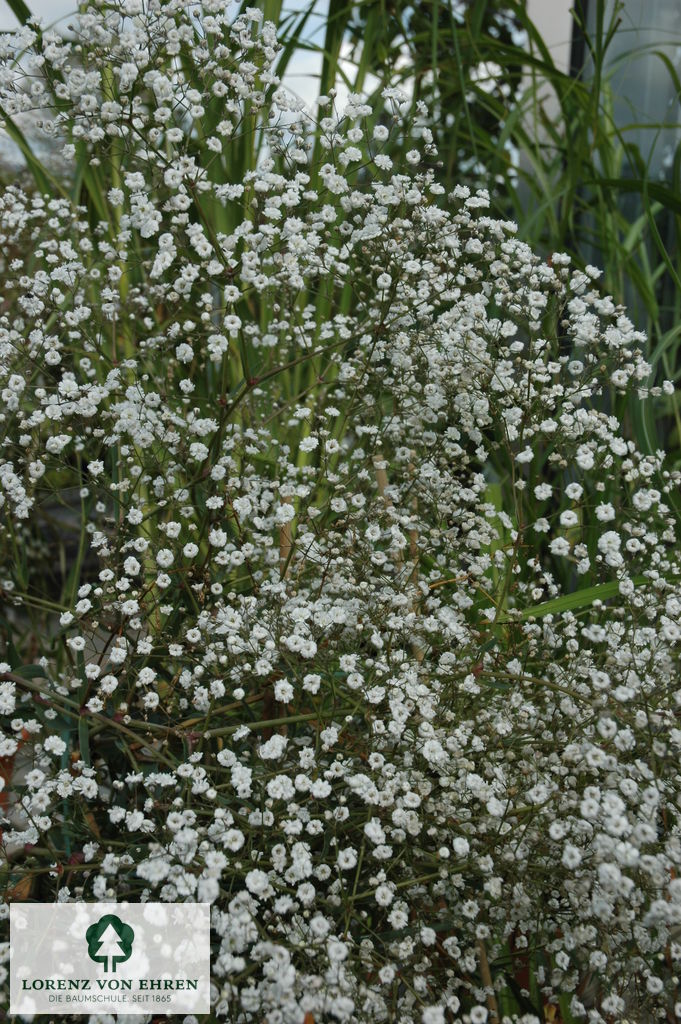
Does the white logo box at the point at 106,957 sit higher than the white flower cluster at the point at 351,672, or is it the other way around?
the white flower cluster at the point at 351,672

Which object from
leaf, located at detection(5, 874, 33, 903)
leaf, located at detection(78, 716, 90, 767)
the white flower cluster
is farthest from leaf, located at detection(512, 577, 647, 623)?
leaf, located at detection(5, 874, 33, 903)

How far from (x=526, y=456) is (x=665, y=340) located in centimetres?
58

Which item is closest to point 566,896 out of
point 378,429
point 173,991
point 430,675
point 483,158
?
point 430,675

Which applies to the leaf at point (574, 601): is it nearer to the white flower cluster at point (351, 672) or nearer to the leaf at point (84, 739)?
the white flower cluster at point (351, 672)

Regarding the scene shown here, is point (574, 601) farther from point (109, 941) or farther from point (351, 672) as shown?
point (109, 941)

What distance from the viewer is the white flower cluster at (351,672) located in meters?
1.16

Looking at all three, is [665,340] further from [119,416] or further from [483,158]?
[483,158]

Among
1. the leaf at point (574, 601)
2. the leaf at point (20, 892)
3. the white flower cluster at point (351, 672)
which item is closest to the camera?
the white flower cluster at point (351, 672)

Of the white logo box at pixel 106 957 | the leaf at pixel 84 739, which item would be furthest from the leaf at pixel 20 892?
the leaf at pixel 84 739

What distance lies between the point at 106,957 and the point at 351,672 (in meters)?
0.50

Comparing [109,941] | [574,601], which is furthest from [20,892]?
[574,601]

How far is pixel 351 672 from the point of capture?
1.37 m

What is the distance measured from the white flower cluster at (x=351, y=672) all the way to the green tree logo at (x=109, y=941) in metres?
0.04

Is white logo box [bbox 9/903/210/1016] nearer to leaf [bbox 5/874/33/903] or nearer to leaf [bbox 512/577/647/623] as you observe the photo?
leaf [bbox 5/874/33/903]
